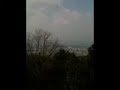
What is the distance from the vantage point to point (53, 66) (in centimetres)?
169

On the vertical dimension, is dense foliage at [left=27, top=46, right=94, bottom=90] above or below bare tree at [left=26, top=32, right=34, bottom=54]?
below

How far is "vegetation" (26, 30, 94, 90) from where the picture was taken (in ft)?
5.35

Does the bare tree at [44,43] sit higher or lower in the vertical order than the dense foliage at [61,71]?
higher

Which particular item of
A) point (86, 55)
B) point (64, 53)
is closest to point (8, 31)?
point (64, 53)

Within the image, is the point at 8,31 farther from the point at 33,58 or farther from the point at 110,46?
the point at 110,46

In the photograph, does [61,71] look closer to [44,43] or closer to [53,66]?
[53,66]

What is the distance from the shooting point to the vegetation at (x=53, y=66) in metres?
1.63

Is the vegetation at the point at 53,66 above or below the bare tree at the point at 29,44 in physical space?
below

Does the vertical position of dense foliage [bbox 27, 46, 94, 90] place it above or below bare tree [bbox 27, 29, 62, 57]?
below

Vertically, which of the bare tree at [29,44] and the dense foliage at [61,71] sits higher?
the bare tree at [29,44]

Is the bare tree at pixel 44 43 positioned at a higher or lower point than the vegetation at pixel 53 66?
higher

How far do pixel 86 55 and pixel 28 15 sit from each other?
59 centimetres

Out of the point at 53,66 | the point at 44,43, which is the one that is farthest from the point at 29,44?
the point at 53,66

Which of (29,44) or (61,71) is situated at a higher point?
(29,44)
